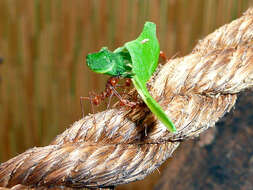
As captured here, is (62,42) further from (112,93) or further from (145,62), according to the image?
(145,62)

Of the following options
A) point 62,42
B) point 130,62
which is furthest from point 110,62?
point 62,42

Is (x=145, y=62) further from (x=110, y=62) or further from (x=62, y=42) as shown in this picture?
(x=62, y=42)

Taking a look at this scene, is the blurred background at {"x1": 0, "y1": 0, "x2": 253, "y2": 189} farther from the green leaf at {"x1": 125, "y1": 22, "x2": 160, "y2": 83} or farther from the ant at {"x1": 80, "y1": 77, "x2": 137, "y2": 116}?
the green leaf at {"x1": 125, "y1": 22, "x2": 160, "y2": 83}

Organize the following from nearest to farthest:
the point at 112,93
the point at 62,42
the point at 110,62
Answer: the point at 110,62, the point at 112,93, the point at 62,42

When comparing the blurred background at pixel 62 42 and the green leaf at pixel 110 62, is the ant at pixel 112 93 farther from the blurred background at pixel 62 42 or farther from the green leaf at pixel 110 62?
the blurred background at pixel 62 42

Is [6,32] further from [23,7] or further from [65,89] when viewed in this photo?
[65,89]

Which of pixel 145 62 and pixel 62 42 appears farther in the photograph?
pixel 62 42

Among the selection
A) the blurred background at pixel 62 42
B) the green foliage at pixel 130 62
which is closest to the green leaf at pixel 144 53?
the green foliage at pixel 130 62

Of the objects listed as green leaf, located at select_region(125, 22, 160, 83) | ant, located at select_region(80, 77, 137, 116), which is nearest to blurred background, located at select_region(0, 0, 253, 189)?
ant, located at select_region(80, 77, 137, 116)

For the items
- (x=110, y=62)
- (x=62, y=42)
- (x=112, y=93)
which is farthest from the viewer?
(x=62, y=42)
